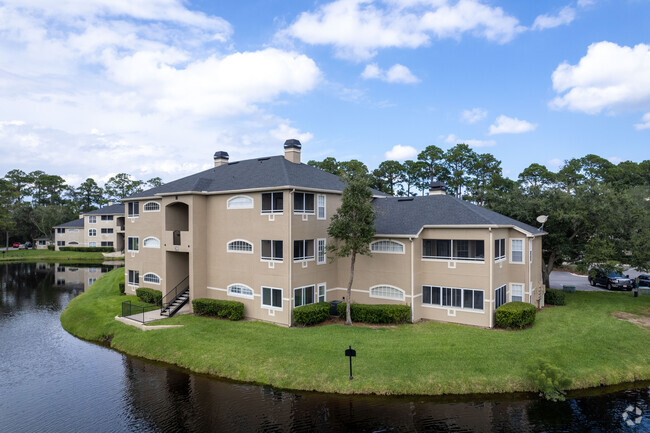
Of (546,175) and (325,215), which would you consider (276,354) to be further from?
(546,175)

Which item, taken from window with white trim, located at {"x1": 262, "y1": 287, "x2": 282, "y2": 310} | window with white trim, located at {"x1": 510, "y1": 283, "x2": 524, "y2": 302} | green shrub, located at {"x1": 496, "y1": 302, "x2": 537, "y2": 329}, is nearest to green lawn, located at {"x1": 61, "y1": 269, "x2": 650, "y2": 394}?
green shrub, located at {"x1": 496, "y1": 302, "x2": 537, "y2": 329}

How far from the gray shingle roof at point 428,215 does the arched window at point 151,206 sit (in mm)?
17017

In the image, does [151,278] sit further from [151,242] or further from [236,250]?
[236,250]

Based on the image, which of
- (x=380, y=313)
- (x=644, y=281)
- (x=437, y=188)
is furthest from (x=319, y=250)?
(x=644, y=281)

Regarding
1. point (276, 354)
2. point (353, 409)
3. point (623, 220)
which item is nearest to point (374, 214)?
point (276, 354)

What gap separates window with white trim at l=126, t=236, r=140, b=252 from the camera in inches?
1279

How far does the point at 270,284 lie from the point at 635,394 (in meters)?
17.9

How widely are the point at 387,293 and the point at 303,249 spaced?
5956 millimetres

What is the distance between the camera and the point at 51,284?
4512 centimetres

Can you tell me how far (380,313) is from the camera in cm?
2289

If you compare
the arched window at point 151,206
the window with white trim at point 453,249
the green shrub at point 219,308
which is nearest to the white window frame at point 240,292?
the green shrub at point 219,308

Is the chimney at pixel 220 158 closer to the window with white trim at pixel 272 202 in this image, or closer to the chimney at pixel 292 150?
the chimney at pixel 292 150

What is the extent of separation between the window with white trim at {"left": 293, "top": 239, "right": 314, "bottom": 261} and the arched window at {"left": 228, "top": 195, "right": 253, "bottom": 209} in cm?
391

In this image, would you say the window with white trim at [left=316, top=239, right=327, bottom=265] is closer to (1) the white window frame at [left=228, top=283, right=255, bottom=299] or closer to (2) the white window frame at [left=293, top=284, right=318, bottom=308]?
(2) the white window frame at [left=293, top=284, right=318, bottom=308]
